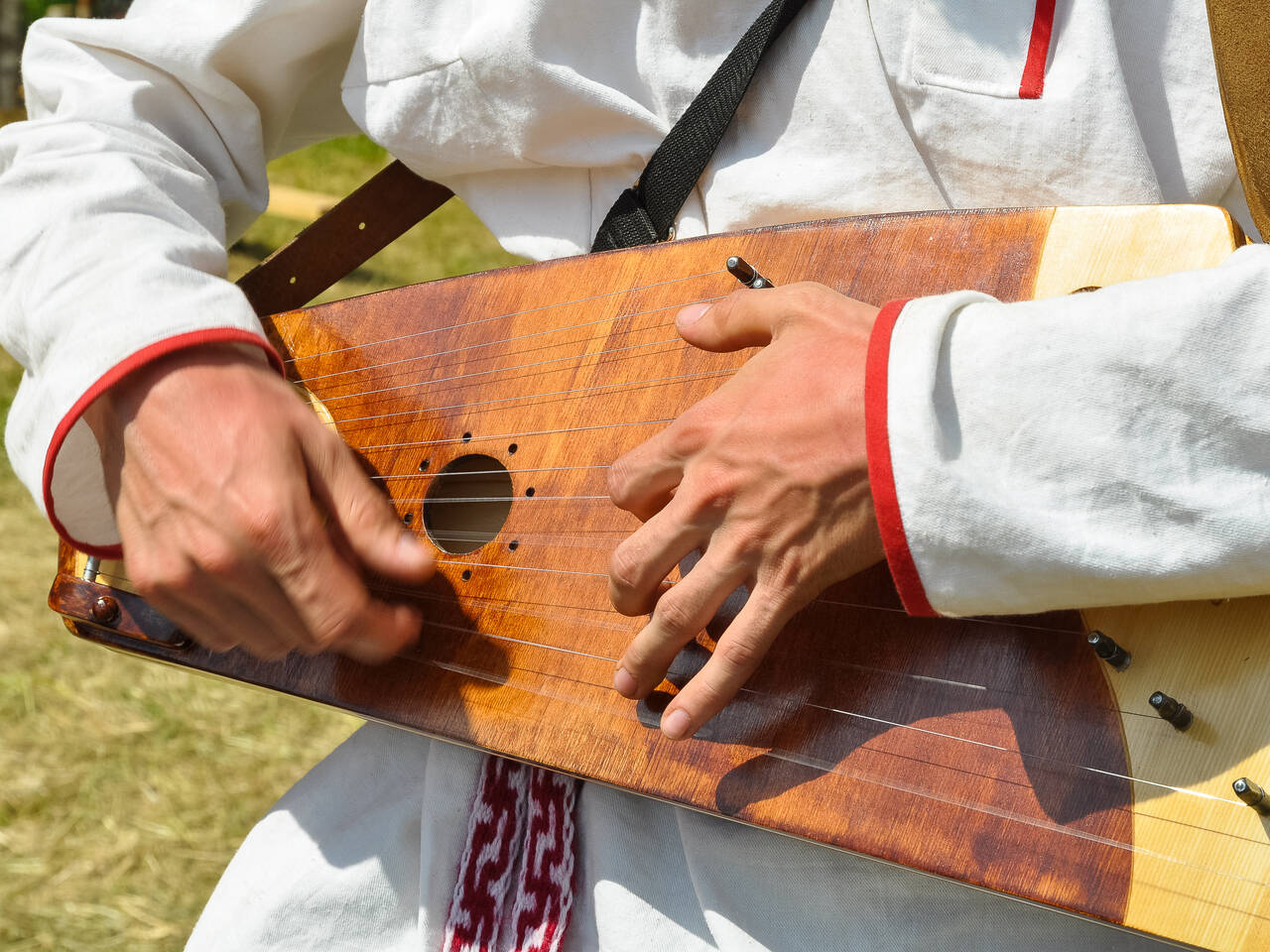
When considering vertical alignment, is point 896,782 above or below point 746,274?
below

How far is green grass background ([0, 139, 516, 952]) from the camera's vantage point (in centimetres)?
221

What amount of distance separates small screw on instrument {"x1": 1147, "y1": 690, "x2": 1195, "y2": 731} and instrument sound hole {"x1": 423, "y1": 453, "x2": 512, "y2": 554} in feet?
2.22

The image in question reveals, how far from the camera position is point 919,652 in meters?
0.92

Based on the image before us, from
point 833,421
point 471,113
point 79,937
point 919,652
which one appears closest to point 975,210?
point 833,421

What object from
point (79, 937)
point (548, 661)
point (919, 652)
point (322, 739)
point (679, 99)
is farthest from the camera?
point (322, 739)

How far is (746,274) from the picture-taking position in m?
1.08

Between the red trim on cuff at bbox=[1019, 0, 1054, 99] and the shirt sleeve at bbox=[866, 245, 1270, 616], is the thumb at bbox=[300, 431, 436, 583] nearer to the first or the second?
the shirt sleeve at bbox=[866, 245, 1270, 616]

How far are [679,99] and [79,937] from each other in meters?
1.94

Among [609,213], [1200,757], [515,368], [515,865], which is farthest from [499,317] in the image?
[1200,757]

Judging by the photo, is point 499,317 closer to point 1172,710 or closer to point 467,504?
point 467,504

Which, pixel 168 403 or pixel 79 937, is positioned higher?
pixel 168 403

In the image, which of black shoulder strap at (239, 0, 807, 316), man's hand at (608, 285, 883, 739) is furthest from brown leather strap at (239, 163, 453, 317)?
man's hand at (608, 285, 883, 739)

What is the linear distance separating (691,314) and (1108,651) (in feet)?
1.52

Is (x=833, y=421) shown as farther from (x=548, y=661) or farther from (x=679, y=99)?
(x=679, y=99)
